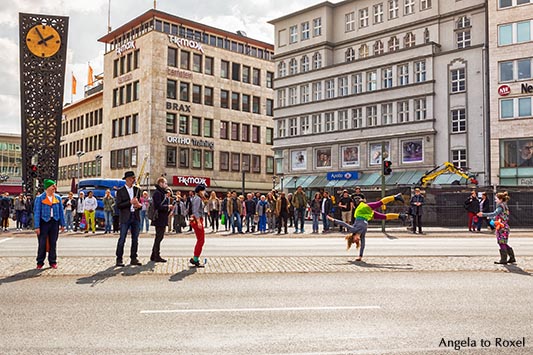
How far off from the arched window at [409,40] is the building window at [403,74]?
2173 millimetres

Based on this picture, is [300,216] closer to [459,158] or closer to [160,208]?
[160,208]

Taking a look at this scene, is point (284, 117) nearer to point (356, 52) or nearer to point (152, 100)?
point (356, 52)

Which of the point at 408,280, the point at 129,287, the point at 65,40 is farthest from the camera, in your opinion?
the point at 65,40

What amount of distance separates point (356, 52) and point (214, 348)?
53372mm

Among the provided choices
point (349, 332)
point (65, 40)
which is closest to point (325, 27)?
point (65, 40)

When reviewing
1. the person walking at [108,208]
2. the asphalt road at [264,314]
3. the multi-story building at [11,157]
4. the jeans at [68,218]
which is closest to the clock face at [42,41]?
the jeans at [68,218]

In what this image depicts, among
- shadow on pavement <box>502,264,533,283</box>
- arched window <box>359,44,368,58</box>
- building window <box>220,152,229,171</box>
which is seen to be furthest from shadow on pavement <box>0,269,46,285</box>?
building window <box>220,152,229,171</box>

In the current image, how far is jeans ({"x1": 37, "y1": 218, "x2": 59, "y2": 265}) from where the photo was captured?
460 inches

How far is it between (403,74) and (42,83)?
29.7 meters

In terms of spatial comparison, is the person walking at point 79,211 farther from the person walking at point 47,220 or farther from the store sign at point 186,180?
the store sign at point 186,180

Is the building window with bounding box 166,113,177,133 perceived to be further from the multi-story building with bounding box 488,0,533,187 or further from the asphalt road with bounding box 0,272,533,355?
the asphalt road with bounding box 0,272,533,355

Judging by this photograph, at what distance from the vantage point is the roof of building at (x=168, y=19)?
209ft

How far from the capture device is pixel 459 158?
47.0 metres

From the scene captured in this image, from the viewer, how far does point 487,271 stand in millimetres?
11500
